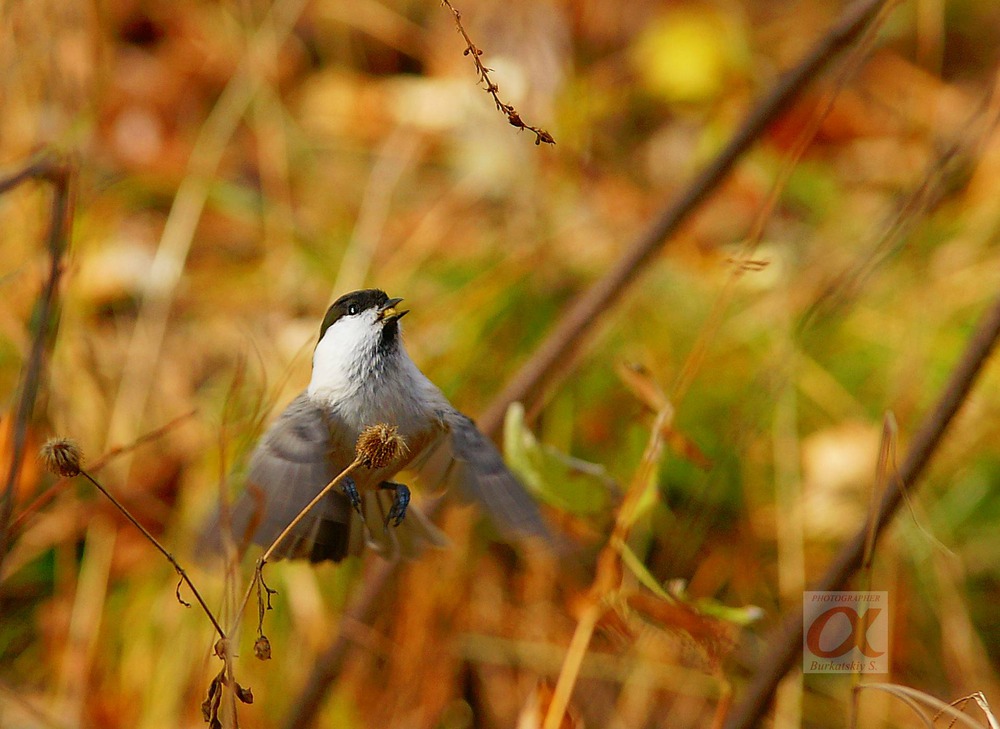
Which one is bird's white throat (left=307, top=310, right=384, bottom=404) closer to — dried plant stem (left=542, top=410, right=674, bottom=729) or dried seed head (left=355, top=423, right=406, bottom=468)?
dried seed head (left=355, top=423, right=406, bottom=468)

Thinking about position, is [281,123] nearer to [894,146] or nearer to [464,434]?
[894,146]

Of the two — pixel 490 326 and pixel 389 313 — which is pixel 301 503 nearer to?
pixel 389 313

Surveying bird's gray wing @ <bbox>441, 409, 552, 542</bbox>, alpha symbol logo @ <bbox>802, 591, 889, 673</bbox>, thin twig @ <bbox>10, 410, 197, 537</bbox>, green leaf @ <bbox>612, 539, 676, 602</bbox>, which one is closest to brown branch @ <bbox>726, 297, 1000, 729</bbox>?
alpha symbol logo @ <bbox>802, 591, 889, 673</bbox>

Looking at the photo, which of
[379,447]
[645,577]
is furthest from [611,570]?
[379,447]

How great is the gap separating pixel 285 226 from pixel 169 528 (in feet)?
2.41

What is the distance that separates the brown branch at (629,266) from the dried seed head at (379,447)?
2.01ft

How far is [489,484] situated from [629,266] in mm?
578

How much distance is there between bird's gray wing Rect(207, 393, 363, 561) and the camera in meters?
0.64

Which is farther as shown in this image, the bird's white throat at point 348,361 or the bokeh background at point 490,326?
the bokeh background at point 490,326

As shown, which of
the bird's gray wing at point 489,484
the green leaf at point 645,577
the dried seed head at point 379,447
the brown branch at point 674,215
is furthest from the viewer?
the brown branch at point 674,215

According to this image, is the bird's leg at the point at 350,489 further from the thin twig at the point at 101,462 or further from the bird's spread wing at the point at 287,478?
the thin twig at the point at 101,462

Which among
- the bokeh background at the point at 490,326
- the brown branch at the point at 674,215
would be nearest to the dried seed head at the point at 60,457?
A: the bokeh background at the point at 490,326

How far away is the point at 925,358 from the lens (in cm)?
198

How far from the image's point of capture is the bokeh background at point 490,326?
175 centimetres
